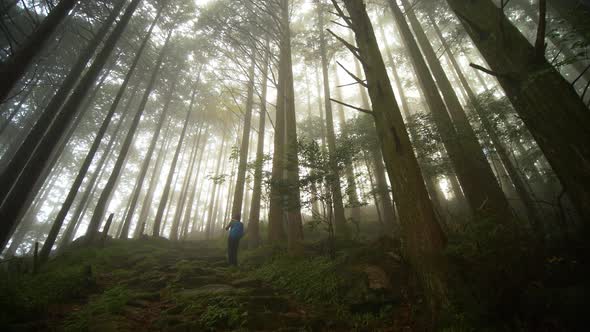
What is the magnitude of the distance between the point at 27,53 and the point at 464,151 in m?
10.4

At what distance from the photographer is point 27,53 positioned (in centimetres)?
501

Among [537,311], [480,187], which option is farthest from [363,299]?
[480,187]

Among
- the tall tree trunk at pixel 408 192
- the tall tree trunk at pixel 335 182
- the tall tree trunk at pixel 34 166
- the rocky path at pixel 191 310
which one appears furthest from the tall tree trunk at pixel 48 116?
the tall tree trunk at pixel 408 192

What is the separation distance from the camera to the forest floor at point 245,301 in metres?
3.15

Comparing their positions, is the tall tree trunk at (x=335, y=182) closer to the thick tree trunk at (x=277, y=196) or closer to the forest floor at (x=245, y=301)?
the thick tree trunk at (x=277, y=196)

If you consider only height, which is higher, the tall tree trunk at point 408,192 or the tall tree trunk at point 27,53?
the tall tree trunk at point 27,53

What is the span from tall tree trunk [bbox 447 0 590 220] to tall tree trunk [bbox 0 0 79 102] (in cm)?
807

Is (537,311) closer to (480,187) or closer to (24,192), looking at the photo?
(480,187)

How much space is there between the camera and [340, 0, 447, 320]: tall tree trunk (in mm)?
2385

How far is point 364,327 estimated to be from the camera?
3008 millimetres

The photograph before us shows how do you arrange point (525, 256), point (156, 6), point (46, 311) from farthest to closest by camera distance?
point (156, 6) < point (46, 311) < point (525, 256)

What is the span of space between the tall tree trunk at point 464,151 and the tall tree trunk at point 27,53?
9514 millimetres

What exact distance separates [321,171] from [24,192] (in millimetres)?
7475

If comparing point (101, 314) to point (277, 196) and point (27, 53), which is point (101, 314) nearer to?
point (277, 196)
